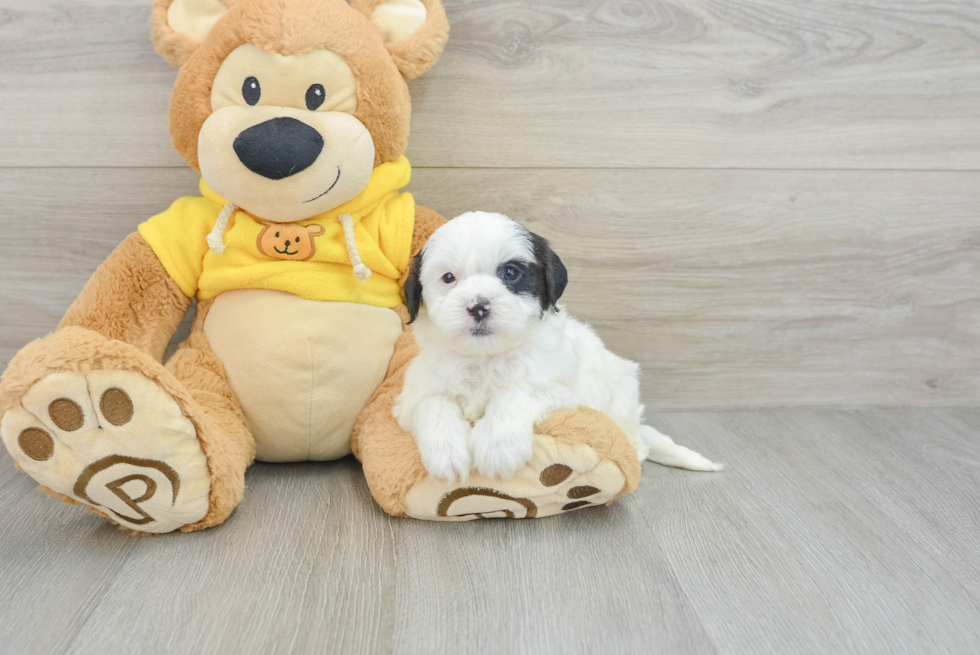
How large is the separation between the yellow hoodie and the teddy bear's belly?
0.03m

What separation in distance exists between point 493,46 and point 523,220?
0.39 meters

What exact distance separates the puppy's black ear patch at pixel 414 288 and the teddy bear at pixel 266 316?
0.18 meters

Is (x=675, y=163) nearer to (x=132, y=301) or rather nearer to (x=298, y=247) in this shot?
(x=298, y=247)

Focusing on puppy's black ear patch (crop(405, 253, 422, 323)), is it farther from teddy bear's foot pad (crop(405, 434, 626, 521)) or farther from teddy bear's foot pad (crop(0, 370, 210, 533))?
teddy bear's foot pad (crop(0, 370, 210, 533))

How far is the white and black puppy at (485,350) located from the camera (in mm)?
1057

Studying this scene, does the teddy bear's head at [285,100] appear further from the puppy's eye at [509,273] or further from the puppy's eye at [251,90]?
the puppy's eye at [509,273]

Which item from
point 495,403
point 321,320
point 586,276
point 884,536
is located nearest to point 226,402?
point 321,320

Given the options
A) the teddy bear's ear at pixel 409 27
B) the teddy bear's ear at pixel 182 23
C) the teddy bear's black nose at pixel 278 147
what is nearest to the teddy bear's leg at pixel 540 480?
the teddy bear's black nose at pixel 278 147

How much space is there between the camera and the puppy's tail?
1453 mm

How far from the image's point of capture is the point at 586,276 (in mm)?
1661

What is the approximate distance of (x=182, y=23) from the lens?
1.31 m

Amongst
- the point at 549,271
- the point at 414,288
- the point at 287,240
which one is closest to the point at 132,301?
the point at 287,240

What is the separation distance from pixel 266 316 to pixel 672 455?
89 centimetres

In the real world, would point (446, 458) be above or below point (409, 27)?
below
